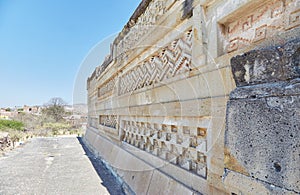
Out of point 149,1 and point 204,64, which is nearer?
point 204,64

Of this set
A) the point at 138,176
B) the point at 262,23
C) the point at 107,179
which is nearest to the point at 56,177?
the point at 107,179

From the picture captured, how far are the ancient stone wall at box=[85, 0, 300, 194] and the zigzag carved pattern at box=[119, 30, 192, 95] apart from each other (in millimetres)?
11

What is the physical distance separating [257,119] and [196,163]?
1.29m

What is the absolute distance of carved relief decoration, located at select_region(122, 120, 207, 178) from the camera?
2043 millimetres

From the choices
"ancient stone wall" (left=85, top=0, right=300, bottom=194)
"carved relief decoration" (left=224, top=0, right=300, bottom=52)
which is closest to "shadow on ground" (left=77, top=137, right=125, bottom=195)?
"ancient stone wall" (left=85, top=0, right=300, bottom=194)

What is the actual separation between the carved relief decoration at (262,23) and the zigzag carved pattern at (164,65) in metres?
0.54

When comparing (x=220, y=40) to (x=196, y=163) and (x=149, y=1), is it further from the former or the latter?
(x=149, y=1)

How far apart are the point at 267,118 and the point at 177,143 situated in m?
1.61

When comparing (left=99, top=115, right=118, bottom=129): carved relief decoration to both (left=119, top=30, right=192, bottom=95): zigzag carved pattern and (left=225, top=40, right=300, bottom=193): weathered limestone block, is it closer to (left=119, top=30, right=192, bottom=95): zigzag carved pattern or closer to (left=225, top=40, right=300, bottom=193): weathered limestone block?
(left=119, top=30, right=192, bottom=95): zigzag carved pattern

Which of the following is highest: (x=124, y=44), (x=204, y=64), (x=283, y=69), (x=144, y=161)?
(x=124, y=44)

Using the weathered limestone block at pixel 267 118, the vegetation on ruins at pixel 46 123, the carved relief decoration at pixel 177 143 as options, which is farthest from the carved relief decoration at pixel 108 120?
the vegetation on ruins at pixel 46 123

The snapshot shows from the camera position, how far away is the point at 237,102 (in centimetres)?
107

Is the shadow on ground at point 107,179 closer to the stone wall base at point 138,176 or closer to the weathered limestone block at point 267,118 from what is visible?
the stone wall base at point 138,176

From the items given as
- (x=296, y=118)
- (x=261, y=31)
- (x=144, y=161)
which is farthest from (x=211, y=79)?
(x=144, y=161)
